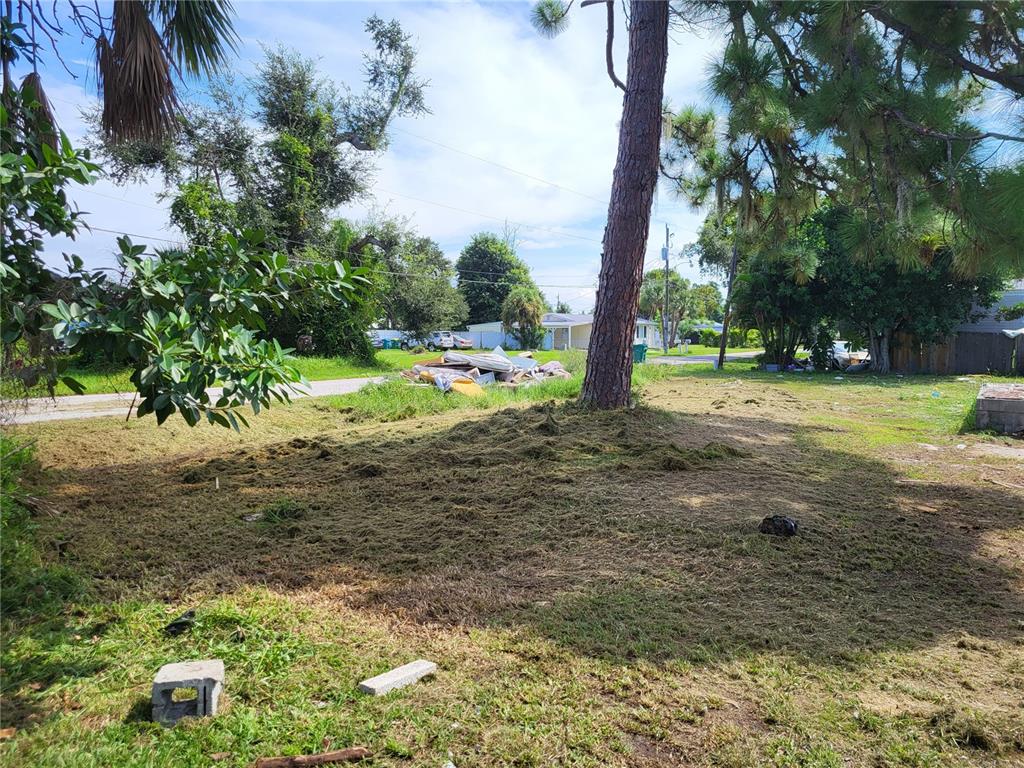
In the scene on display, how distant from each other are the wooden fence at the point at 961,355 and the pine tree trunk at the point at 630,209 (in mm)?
16028

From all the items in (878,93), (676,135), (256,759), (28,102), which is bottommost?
(256,759)

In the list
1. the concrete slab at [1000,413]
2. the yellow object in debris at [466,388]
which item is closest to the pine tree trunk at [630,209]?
the yellow object in debris at [466,388]

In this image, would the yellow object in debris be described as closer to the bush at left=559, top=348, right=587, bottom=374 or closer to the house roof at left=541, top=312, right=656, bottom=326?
the bush at left=559, top=348, right=587, bottom=374

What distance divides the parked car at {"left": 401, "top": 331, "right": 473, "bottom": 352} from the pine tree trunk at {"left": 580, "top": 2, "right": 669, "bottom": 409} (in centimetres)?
2611

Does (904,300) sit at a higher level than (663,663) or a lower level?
→ higher

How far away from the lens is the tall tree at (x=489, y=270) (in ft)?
176

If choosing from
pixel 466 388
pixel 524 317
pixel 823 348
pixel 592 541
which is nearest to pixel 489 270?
pixel 524 317

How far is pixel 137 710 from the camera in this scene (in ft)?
6.58

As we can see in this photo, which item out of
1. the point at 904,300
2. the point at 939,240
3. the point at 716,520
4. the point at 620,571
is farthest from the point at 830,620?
the point at 904,300

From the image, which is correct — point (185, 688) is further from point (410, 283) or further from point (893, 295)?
point (410, 283)

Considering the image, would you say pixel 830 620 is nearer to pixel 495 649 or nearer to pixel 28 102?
pixel 495 649

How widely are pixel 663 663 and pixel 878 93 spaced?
18.6 ft

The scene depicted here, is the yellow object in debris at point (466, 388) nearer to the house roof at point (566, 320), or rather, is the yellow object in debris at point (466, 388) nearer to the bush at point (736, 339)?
the house roof at point (566, 320)

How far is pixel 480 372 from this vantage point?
1589cm
